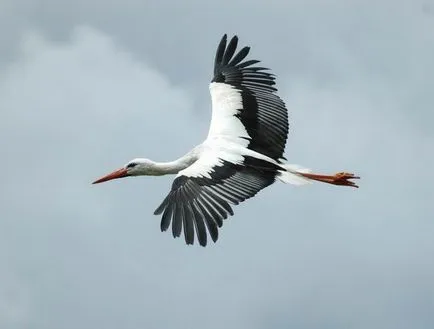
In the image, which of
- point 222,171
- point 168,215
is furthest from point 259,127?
point 168,215

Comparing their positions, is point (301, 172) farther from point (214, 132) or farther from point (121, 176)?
point (121, 176)

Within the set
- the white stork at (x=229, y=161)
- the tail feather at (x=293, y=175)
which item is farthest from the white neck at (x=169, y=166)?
the tail feather at (x=293, y=175)

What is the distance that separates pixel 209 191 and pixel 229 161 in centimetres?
140

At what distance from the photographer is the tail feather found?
24547mm

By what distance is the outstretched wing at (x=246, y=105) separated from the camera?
25672 mm

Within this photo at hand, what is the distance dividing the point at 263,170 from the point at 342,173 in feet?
6.81

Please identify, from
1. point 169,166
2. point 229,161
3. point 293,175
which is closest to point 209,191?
point 229,161

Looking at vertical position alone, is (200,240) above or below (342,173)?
below

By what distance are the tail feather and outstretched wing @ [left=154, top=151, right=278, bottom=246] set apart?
159 mm

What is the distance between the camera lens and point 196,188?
2302cm

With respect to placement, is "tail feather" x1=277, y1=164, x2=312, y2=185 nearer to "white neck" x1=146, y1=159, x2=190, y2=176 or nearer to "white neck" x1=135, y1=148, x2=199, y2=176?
"white neck" x1=135, y1=148, x2=199, y2=176

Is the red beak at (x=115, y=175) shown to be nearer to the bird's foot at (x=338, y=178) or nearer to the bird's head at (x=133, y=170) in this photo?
the bird's head at (x=133, y=170)

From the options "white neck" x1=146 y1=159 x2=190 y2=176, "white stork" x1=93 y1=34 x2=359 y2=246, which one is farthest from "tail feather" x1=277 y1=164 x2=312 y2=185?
"white neck" x1=146 y1=159 x2=190 y2=176

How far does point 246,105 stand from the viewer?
26.3 meters
